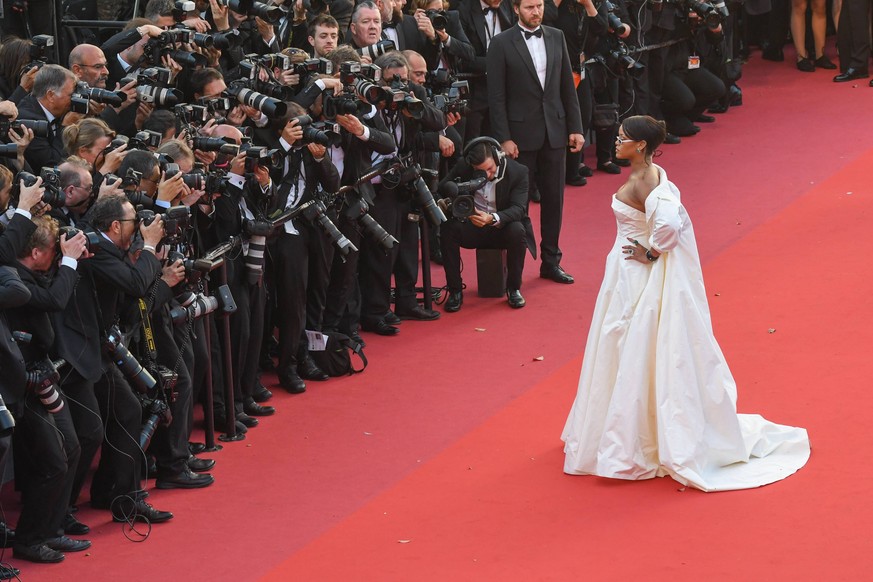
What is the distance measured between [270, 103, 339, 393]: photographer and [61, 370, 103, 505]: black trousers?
1.84 m

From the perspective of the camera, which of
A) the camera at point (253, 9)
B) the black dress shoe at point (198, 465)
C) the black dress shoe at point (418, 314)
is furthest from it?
the black dress shoe at point (418, 314)

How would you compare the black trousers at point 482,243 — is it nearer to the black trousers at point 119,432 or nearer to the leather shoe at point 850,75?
the black trousers at point 119,432

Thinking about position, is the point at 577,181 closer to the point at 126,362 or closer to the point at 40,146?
the point at 40,146

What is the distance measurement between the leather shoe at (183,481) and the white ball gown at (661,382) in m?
1.78

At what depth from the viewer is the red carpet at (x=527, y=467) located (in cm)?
598

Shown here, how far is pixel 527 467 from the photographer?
6.98 meters

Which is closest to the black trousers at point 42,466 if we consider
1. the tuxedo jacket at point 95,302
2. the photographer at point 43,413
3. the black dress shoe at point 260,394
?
the photographer at point 43,413

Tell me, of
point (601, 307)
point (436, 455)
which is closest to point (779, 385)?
point (601, 307)

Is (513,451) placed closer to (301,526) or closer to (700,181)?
(301,526)

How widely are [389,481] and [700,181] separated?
6.03 metres

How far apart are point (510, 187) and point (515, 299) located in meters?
0.77

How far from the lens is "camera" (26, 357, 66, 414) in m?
5.91

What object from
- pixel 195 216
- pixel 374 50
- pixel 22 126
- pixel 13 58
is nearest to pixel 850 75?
pixel 374 50

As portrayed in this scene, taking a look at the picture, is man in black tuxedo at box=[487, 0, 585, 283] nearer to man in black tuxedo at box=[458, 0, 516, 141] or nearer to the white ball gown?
man in black tuxedo at box=[458, 0, 516, 141]
